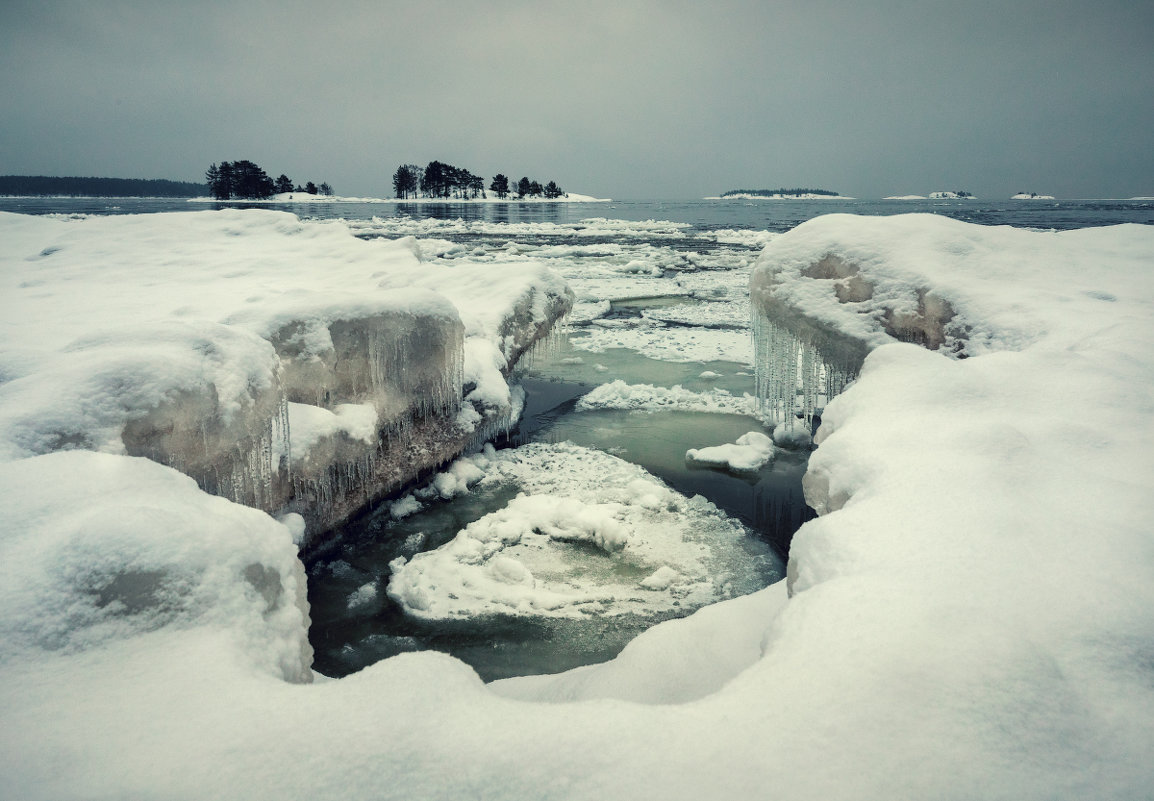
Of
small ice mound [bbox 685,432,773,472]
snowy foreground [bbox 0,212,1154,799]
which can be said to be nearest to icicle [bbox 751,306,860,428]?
small ice mound [bbox 685,432,773,472]

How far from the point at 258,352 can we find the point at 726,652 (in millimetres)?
3806

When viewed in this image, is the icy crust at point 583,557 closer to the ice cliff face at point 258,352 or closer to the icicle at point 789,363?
the ice cliff face at point 258,352

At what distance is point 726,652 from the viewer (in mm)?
2947

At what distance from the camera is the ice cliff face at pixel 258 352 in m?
3.52

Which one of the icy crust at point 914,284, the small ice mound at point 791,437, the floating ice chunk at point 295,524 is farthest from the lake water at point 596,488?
the icy crust at point 914,284

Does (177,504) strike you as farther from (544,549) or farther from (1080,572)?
(1080,572)

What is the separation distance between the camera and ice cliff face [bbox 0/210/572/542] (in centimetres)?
352

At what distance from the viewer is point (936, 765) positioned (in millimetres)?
1359

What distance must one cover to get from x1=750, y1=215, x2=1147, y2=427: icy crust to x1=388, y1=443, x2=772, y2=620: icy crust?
1.98 meters

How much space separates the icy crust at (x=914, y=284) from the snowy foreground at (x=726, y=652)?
117 centimetres

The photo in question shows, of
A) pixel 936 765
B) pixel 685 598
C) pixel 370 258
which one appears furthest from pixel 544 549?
pixel 370 258

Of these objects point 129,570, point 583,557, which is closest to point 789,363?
point 583,557

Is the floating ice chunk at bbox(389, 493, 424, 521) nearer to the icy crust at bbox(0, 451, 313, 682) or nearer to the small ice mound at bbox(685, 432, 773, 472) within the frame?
the small ice mound at bbox(685, 432, 773, 472)

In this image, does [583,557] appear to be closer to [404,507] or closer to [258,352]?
[404,507]
